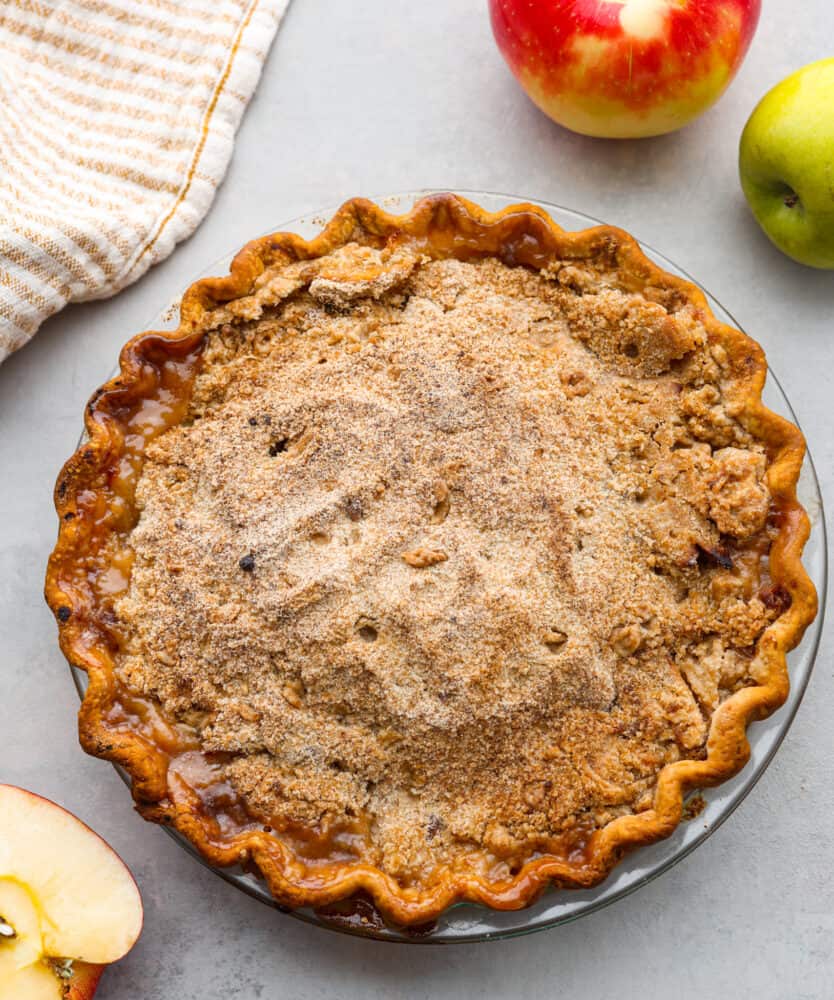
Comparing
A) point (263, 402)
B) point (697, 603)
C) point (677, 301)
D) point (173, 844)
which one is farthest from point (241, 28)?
point (173, 844)

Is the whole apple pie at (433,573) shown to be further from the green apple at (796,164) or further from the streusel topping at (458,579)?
the green apple at (796,164)

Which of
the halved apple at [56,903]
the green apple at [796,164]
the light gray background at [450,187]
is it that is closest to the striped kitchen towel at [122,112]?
the light gray background at [450,187]

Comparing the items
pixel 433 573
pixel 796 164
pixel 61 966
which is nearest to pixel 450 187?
pixel 796 164

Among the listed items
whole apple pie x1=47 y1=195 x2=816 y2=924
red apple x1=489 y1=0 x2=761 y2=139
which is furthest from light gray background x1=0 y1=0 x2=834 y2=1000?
whole apple pie x1=47 y1=195 x2=816 y2=924

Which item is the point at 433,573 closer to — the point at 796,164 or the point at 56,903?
the point at 56,903

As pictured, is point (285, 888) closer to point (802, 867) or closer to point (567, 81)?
point (802, 867)
